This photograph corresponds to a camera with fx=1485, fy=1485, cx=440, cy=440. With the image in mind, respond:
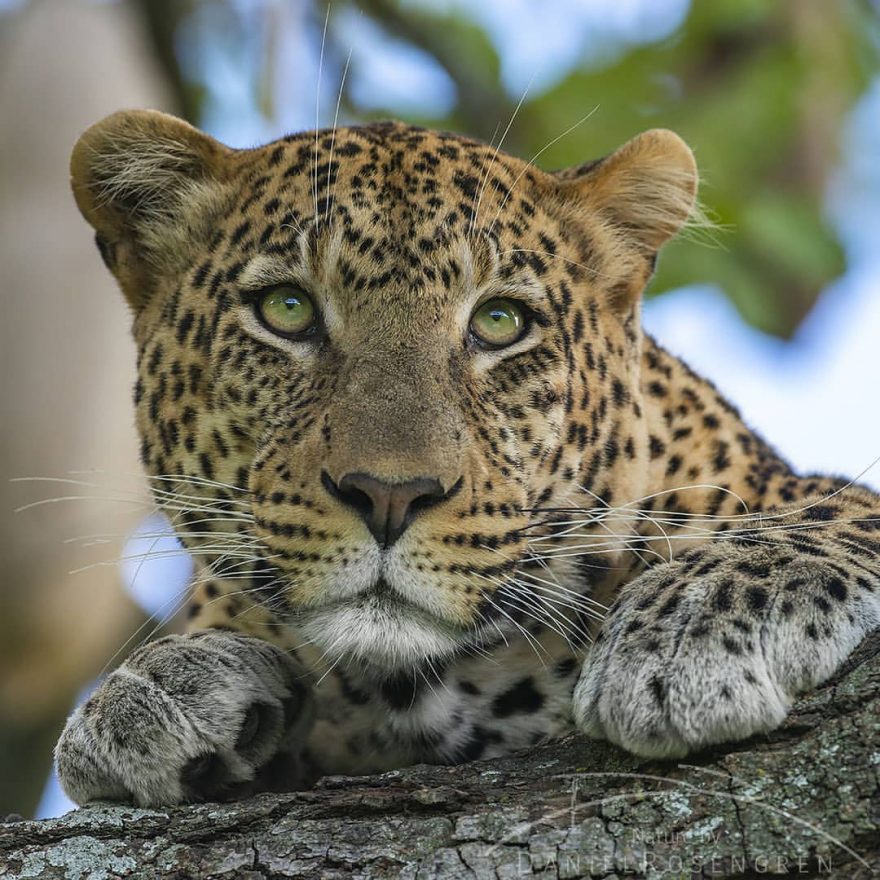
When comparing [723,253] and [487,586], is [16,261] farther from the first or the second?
[487,586]

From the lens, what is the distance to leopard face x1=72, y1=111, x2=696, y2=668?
5703 mm

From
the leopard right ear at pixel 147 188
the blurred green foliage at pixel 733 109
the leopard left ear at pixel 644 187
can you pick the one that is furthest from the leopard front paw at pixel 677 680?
the blurred green foliage at pixel 733 109

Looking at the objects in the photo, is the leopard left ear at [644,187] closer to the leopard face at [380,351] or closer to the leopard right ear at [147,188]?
the leopard face at [380,351]

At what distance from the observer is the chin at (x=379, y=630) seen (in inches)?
223

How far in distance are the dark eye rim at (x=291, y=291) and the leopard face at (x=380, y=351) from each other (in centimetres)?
1

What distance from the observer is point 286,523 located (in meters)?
5.82

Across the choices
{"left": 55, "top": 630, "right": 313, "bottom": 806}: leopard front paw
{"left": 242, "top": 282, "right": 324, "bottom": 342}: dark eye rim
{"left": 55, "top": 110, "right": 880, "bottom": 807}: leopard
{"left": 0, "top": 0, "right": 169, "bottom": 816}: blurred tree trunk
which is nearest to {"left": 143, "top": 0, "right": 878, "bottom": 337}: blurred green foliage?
{"left": 0, "top": 0, "right": 169, "bottom": 816}: blurred tree trunk

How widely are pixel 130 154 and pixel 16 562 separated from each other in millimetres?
6025

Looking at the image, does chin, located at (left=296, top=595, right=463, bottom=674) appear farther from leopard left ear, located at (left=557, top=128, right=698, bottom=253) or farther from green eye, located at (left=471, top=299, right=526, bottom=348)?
leopard left ear, located at (left=557, top=128, right=698, bottom=253)

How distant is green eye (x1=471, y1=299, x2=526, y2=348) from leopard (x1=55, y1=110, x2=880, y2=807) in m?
0.01

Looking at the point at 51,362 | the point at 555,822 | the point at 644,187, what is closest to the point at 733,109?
the point at 644,187

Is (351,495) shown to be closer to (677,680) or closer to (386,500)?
(386,500)

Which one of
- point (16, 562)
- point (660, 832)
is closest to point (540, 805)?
point (660, 832)

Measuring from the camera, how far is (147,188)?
7355 mm
